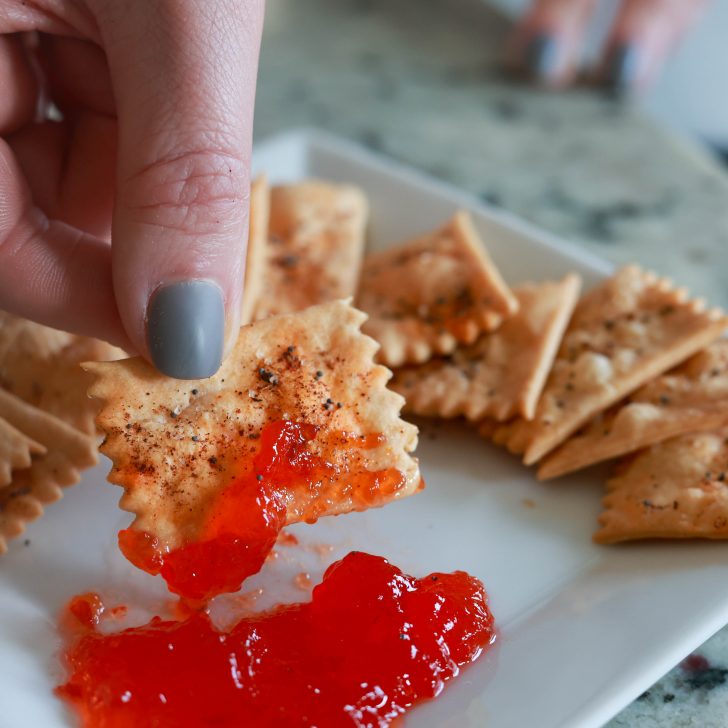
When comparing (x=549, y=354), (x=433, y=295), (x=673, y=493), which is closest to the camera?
(x=673, y=493)

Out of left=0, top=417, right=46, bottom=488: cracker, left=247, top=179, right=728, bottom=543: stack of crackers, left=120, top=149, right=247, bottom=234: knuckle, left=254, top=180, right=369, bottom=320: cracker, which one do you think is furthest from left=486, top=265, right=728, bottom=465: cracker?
left=0, top=417, right=46, bottom=488: cracker

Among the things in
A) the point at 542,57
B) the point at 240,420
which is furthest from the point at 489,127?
the point at 240,420

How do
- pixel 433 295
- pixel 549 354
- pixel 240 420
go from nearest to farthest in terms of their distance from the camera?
pixel 240 420, pixel 549 354, pixel 433 295

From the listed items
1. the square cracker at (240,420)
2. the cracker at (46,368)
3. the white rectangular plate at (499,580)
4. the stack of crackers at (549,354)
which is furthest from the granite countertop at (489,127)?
the cracker at (46,368)

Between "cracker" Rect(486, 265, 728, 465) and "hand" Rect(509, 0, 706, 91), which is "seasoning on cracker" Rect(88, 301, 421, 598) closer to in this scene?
"cracker" Rect(486, 265, 728, 465)

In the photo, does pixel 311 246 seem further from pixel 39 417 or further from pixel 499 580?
pixel 499 580

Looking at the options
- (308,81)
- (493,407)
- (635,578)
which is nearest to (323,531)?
(493,407)

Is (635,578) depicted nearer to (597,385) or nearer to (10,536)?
(597,385)
